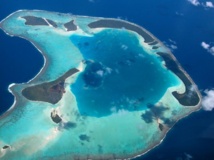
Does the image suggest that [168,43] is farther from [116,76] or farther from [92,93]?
[92,93]

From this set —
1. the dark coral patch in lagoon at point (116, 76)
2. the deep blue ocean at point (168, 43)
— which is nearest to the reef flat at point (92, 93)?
the dark coral patch in lagoon at point (116, 76)

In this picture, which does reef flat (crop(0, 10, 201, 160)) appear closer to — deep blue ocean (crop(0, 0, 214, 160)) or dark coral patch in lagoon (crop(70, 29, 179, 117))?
dark coral patch in lagoon (crop(70, 29, 179, 117))

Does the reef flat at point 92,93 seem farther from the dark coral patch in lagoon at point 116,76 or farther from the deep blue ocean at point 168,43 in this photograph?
the deep blue ocean at point 168,43

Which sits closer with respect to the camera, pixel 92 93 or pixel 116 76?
pixel 92 93

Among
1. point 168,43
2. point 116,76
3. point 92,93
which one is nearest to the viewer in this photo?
point 92,93

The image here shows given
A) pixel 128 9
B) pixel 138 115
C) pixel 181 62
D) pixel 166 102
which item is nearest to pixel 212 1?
pixel 128 9

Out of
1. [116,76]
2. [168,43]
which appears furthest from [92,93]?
[168,43]

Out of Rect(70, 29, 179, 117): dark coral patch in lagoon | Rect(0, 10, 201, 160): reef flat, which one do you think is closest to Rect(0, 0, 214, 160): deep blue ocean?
Rect(0, 10, 201, 160): reef flat
